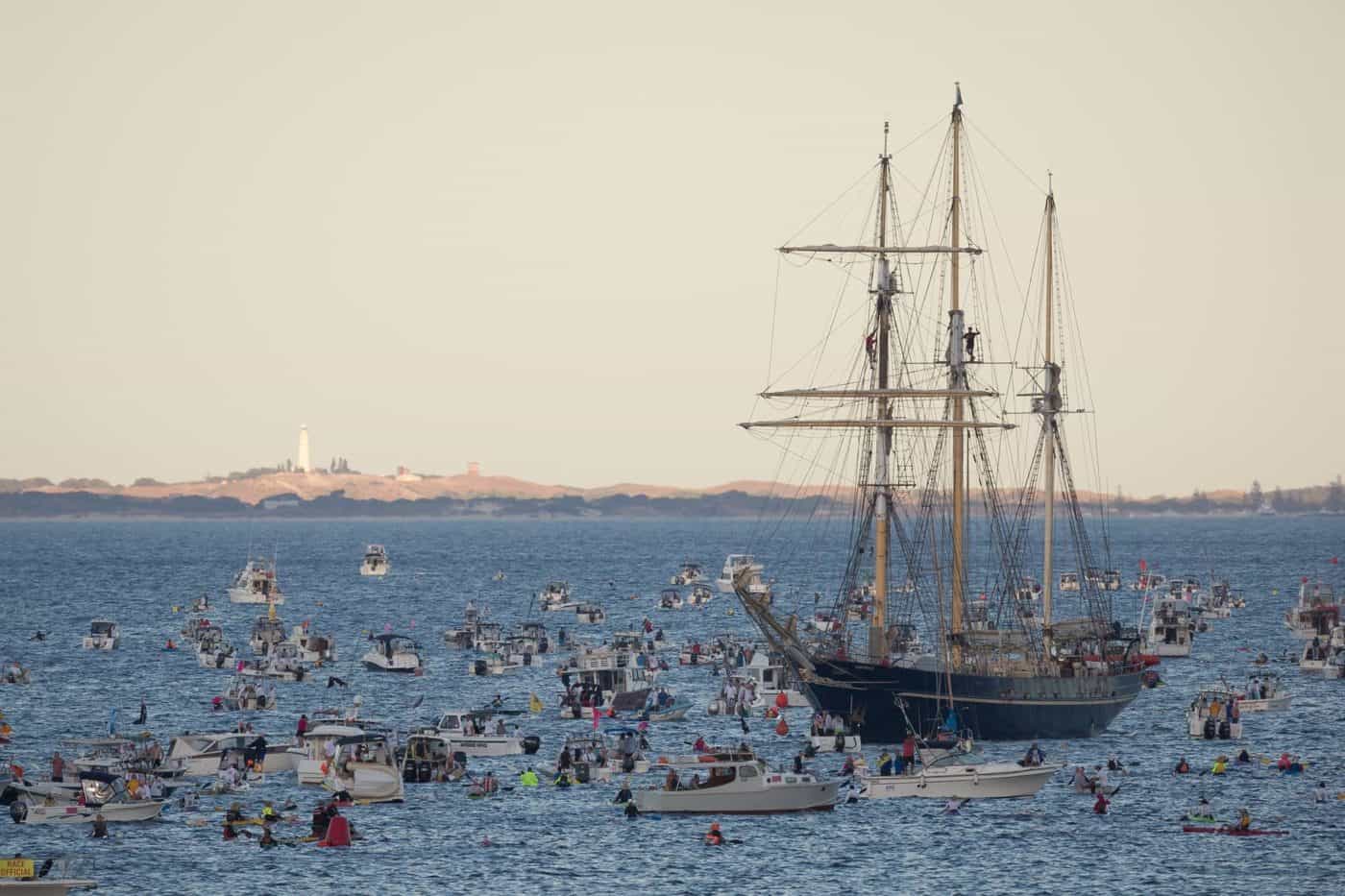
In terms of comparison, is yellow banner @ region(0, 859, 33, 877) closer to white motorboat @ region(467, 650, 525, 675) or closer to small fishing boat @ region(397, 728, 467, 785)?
small fishing boat @ region(397, 728, 467, 785)

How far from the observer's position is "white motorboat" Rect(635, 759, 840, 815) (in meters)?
82.2

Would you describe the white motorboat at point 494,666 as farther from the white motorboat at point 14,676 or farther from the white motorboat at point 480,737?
the white motorboat at point 480,737

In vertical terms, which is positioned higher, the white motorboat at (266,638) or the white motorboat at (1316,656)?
the white motorboat at (1316,656)

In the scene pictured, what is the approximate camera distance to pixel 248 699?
4722 inches

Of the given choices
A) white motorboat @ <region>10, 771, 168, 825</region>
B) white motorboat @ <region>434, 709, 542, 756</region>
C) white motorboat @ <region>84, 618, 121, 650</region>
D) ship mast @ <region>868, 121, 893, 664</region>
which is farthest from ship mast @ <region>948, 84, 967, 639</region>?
white motorboat @ <region>84, 618, 121, 650</region>

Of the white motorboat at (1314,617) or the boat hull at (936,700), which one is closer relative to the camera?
the boat hull at (936,700)

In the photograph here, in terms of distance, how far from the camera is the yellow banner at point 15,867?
62.2 metres

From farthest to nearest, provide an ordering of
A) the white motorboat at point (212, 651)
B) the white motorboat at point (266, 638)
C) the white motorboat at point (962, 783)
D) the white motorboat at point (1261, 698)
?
the white motorboat at point (266, 638) < the white motorboat at point (212, 651) < the white motorboat at point (1261, 698) < the white motorboat at point (962, 783)

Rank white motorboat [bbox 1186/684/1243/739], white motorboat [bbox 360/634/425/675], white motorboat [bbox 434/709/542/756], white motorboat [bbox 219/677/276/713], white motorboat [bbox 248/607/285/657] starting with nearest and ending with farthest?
white motorboat [bbox 434/709/542/756] < white motorboat [bbox 1186/684/1243/739] < white motorboat [bbox 219/677/276/713] < white motorboat [bbox 360/634/425/675] < white motorboat [bbox 248/607/285/657]

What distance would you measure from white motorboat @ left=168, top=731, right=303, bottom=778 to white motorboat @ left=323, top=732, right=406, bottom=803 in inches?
248

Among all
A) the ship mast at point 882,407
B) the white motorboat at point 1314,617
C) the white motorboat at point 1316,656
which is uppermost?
the ship mast at point 882,407

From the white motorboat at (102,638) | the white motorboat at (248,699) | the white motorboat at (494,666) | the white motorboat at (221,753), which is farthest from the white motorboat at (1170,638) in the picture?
the white motorboat at (221,753)

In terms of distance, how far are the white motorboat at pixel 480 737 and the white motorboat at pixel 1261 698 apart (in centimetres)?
4255

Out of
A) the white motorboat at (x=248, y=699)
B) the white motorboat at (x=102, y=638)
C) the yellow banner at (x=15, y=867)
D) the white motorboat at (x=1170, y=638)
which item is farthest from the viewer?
the white motorboat at (x=102, y=638)
